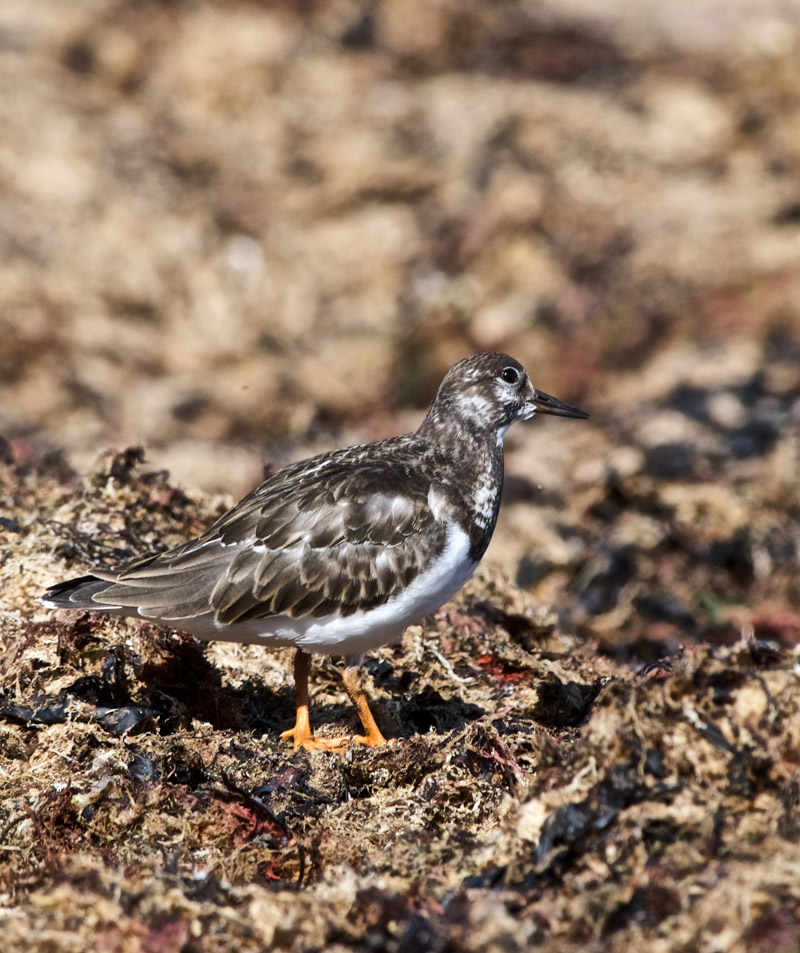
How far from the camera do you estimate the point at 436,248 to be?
47.8ft

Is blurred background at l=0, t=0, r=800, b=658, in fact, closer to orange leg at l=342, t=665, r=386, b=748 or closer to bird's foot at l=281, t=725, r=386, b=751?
orange leg at l=342, t=665, r=386, b=748

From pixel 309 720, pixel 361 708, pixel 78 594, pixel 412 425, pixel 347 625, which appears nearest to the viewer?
pixel 78 594

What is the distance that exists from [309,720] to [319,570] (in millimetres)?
854

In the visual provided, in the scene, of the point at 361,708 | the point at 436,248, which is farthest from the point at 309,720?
the point at 436,248

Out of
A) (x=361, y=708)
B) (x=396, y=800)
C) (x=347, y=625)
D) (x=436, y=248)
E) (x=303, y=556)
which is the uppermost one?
(x=436, y=248)

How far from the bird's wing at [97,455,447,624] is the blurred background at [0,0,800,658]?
3.97 meters

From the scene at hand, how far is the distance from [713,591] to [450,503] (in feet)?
13.9

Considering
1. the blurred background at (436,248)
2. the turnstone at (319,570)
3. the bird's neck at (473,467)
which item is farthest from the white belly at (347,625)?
the blurred background at (436,248)

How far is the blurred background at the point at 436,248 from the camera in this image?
10945 millimetres

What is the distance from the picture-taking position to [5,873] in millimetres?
4531

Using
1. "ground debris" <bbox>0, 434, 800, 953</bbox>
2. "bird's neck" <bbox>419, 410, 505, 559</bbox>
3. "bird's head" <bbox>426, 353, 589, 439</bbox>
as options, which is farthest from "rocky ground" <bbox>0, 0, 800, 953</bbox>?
"bird's head" <bbox>426, 353, 589, 439</bbox>

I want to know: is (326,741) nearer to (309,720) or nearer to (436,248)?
(309,720)

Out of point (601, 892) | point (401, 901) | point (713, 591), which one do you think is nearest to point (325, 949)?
point (401, 901)

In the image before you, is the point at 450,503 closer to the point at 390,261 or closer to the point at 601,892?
the point at 601,892
